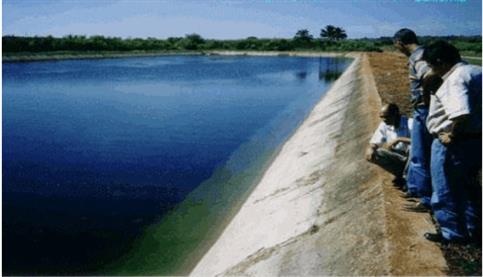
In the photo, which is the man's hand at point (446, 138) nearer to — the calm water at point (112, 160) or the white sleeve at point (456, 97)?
the white sleeve at point (456, 97)

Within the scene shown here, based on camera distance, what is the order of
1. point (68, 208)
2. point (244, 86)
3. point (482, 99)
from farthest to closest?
point (244, 86), point (68, 208), point (482, 99)

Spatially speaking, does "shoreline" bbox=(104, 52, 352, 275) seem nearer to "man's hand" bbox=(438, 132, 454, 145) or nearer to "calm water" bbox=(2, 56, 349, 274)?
"calm water" bbox=(2, 56, 349, 274)

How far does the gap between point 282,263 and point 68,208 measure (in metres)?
6.59

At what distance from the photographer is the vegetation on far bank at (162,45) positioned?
8094 centimetres

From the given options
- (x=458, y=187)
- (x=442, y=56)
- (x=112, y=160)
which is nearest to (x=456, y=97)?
(x=442, y=56)

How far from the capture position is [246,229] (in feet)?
28.8

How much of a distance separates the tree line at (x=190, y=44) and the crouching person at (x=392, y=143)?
267 feet

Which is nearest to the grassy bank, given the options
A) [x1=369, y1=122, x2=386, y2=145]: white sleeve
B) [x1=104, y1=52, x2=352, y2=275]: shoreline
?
[x1=104, y1=52, x2=352, y2=275]: shoreline

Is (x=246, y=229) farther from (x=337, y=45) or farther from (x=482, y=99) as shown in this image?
(x=337, y=45)

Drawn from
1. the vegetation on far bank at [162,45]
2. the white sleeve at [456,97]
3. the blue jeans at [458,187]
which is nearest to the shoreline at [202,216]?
the blue jeans at [458,187]

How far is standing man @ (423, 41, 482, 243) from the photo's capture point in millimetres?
4320

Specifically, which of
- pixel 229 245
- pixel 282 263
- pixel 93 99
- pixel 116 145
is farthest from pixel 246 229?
pixel 93 99

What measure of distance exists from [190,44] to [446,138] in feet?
365

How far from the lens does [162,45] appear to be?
112m
